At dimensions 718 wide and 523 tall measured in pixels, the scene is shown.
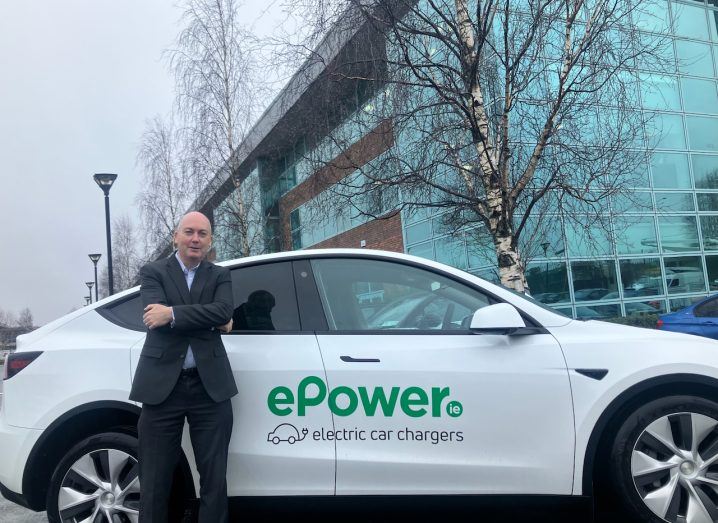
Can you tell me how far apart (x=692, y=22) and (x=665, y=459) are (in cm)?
1874

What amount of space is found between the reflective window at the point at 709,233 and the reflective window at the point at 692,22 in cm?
556

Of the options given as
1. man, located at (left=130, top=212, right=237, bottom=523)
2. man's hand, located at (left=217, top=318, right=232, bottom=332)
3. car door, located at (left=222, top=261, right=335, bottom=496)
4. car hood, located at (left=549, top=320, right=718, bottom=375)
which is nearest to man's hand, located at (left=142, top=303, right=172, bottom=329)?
man, located at (left=130, top=212, right=237, bottom=523)

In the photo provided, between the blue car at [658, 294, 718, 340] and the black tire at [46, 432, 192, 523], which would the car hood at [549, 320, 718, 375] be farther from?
the blue car at [658, 294, 718, 340]

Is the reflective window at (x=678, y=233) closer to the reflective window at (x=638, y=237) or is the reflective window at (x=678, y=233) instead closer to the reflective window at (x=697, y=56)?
the reflective window at (x=638, y=237)

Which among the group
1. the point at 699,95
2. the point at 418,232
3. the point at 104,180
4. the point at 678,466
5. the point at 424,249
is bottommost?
the point at 678,466

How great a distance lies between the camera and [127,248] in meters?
41.5

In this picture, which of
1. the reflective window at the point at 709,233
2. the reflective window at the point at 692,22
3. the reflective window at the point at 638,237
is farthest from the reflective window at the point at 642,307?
the reflective window at the point at 692,22

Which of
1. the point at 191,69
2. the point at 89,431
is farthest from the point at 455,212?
the point at 191,69

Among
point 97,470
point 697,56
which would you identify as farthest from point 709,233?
point 97,470

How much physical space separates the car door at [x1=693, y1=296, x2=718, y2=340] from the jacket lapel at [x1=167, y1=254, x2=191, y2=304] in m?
8.13

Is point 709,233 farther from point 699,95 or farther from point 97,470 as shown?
point 97,470

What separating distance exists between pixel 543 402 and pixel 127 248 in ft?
139

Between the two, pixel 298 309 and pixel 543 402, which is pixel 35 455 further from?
pixel 543 402

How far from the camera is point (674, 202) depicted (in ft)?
53.8
